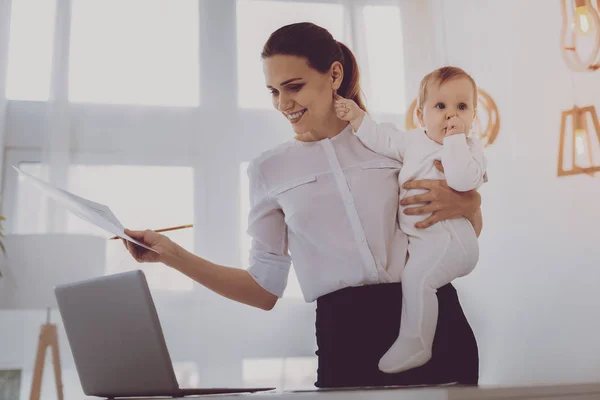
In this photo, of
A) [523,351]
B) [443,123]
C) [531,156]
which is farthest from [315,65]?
[523,351]

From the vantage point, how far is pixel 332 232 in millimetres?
1555

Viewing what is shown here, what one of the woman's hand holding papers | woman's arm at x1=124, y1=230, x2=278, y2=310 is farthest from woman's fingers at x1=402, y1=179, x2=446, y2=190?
the woman's hand holding papers

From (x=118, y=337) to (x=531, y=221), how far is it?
222cm

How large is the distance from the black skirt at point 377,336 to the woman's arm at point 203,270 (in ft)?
0.88

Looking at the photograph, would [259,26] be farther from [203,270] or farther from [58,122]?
[203,270]

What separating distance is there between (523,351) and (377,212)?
174 cm

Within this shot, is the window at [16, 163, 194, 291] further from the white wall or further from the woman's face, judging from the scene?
the woman's face

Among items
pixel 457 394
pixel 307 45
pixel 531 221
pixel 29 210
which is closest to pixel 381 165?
pixel 307 45

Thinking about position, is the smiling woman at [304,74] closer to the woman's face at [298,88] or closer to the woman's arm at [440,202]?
the woman's face at [298,88]

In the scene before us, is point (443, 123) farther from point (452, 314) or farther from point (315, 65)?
point (452, 314)

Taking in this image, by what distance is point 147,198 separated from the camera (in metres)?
3.37

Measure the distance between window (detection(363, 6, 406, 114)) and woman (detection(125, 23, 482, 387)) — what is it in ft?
6.47

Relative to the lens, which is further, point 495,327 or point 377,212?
point 495,327

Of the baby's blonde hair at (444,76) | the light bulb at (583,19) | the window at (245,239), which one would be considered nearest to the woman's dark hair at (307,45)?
the baby's blonde hair at (444,76)
